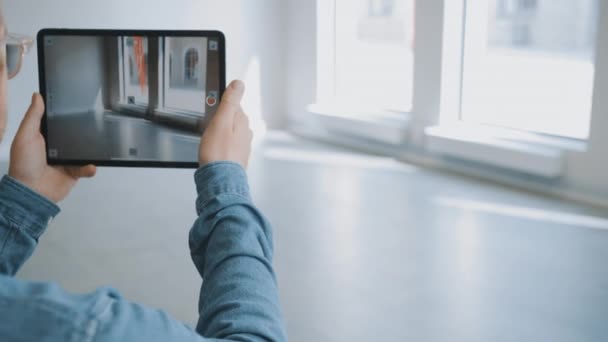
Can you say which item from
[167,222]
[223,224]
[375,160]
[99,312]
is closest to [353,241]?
[167,222]

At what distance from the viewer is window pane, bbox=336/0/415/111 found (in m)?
5.01

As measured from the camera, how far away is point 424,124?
15.5ft

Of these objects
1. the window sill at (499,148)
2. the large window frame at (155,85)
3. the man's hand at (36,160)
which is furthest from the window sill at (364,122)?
the man's hand at (36,160)

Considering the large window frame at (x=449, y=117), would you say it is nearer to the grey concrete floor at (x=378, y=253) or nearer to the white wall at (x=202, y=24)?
the grey concrete floor at (x=378, y=253)

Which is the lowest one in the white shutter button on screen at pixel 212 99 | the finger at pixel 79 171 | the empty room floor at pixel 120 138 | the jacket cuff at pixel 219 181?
the finger at pixel 79 171

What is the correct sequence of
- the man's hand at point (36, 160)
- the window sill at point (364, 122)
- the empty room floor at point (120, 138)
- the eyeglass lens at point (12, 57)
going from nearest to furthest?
the eyeglass lens at point (12, 57)
the man's hand at point (36, 160)
the empty room floor at point (120, 138)
the window sill at point (364, 122)

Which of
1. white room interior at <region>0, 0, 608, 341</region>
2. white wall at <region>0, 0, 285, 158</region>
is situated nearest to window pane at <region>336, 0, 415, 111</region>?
white room interior at <region>0, 0, 608, 341</region>

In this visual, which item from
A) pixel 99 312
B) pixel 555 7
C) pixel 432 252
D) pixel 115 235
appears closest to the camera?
pixel 99 312

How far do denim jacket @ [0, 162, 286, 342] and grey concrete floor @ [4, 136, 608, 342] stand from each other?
1.49 meters

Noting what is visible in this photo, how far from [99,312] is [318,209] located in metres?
3.17

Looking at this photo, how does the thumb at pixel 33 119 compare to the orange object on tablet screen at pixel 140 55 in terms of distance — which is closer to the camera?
the thumb at pixel 33 119

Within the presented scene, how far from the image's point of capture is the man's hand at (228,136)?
1.00 metres

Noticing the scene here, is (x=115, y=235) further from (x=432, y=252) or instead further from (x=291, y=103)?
(x=291, y=103)

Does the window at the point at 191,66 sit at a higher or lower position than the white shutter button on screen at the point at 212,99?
higher
